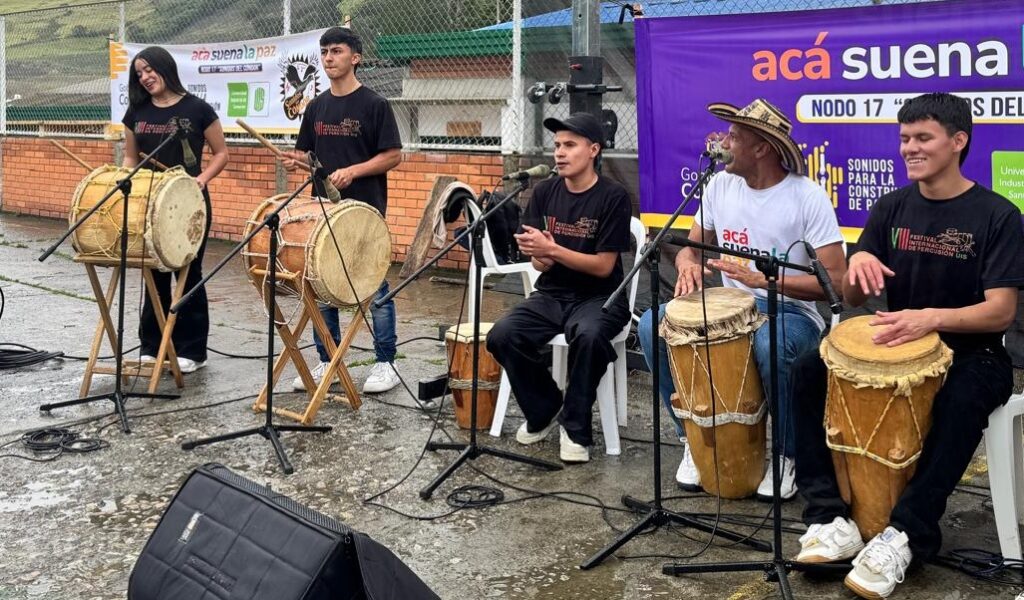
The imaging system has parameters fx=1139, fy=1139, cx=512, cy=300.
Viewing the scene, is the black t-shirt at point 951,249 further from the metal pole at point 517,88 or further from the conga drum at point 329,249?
the metal pole at point 517,88

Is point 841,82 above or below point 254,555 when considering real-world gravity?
above

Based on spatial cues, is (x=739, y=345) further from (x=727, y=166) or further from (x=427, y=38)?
(x=427, y=38)

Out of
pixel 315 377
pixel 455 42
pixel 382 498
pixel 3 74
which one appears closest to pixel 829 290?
pixel 382 498

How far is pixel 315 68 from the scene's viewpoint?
35.4 ft

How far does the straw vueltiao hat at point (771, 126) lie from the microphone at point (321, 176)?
1794 mm

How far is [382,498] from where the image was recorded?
473 centimetres

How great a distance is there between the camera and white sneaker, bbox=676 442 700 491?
4.80 m

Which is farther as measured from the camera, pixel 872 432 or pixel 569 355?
pixel 569 355

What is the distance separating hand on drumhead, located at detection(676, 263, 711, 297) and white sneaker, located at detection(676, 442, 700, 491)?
64 centimetres

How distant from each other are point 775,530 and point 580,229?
1.99m

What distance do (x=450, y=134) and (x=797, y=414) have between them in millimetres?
6357

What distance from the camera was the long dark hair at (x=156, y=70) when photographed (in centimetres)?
656

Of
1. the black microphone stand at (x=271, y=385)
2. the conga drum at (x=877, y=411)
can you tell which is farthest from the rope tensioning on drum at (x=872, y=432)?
the black microphone stand at (x=271, y=385)

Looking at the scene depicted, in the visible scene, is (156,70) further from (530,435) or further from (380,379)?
(530,435)
